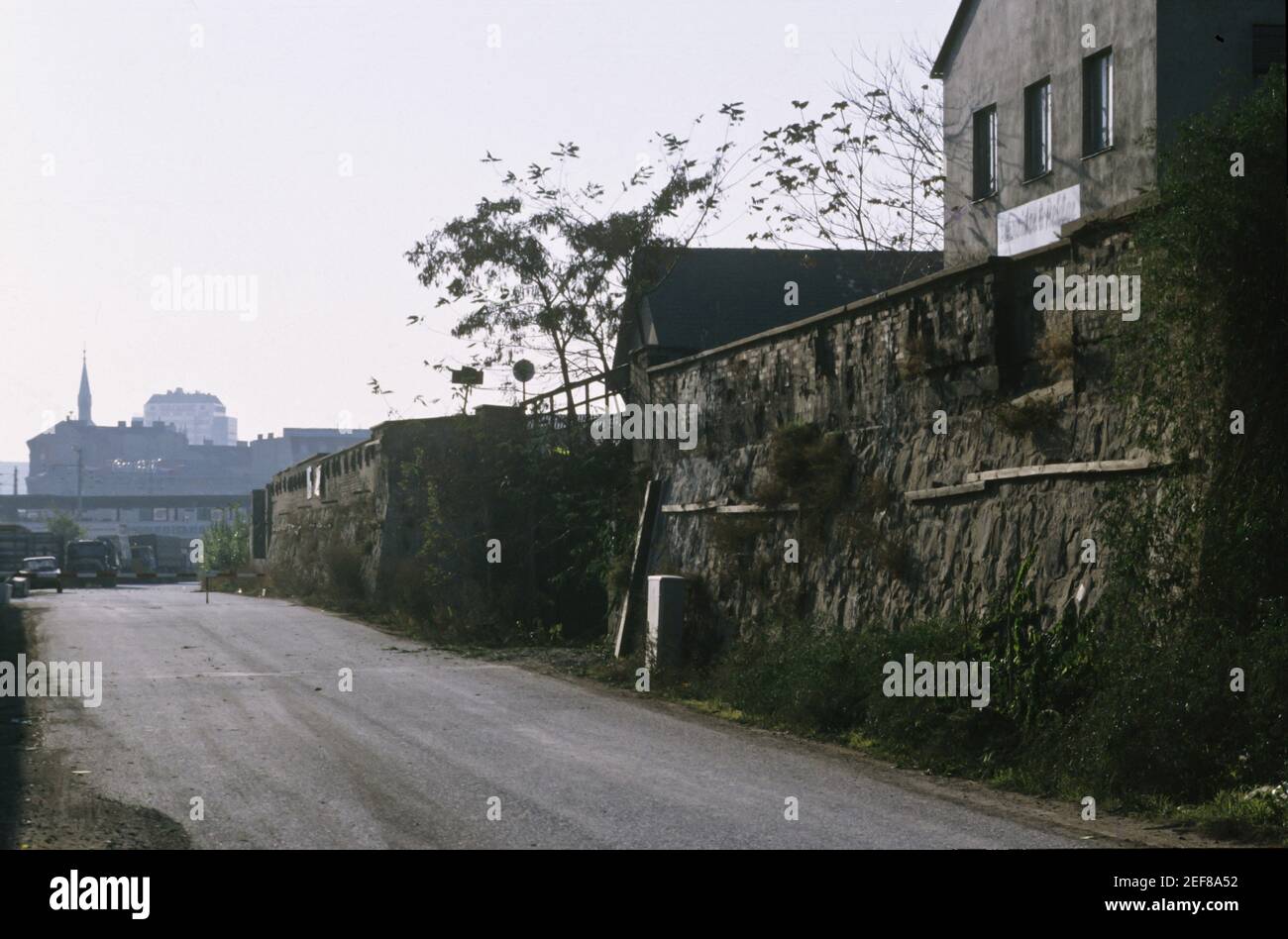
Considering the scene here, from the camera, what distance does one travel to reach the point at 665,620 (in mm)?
18703

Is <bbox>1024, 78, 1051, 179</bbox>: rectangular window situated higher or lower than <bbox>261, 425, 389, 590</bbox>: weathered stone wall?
higher

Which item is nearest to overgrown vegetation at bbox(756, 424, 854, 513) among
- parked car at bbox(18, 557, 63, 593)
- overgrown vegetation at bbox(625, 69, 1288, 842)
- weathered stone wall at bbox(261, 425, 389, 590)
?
overgrown vegetation at bbox(625, 69, 1288, 842)

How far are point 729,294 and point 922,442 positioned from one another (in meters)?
23.7

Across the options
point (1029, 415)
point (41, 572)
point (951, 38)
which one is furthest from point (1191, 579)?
point (41, 572)

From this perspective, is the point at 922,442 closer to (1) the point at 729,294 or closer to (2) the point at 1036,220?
(2) the point at 1036,220

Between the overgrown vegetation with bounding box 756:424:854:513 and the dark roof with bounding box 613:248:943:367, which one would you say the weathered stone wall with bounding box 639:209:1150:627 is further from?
the dark roof with bounding box 613:248:943:367

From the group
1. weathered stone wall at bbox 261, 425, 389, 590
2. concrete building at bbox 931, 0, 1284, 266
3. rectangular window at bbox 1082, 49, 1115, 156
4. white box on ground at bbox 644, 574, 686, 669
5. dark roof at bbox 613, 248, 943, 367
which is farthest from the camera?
dark roof at bbox 613, 248, 943, 367

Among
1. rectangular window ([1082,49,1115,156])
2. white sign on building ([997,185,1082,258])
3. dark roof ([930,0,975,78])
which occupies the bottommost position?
white sign on building ([997,185,1082,258])

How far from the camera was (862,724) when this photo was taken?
1307cm

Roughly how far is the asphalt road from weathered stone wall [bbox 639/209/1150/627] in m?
2.55

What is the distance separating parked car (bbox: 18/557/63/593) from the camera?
52.5 m

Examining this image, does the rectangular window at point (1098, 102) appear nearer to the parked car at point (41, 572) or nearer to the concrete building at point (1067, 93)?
the concrete building at point (1067, 93)
